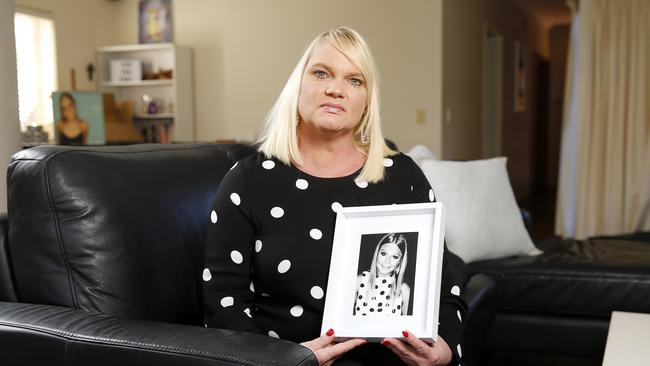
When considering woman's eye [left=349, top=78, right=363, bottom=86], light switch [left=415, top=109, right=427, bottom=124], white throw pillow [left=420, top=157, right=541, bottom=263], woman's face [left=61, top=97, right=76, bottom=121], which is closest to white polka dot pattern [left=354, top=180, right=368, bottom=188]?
woman's eye [left=349, top=78, right=363, bottom=86]

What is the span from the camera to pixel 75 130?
5.66m

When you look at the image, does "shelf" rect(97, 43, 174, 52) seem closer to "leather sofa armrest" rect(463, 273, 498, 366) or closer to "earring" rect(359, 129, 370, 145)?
"leather sofa armrest" rect(463, 273, 498, 366)

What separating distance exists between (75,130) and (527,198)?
6.30 meters

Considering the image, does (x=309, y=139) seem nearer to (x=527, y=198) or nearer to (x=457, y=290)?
(x=457, y=290)

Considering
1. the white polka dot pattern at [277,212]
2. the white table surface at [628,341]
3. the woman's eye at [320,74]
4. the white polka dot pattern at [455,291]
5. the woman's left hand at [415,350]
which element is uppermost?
the woman's eye at [320,74]

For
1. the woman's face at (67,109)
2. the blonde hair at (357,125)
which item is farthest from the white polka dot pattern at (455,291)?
the woman's face at (67,109)

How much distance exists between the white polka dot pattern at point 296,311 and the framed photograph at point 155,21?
587 centimetres

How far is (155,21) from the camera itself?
690 centimetres

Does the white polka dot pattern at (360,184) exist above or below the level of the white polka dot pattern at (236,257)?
above

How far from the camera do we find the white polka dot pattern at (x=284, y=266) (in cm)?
140

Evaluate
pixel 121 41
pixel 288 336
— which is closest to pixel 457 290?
pixel 288 336

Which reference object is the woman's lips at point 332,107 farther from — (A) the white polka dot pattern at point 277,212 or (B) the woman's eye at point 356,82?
(A) the white polka dot pattern at point 277,212

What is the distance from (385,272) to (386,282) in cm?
2

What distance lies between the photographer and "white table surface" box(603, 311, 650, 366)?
153cm
